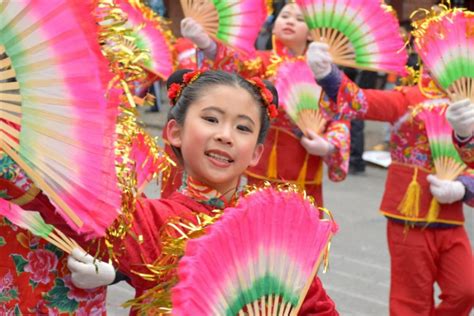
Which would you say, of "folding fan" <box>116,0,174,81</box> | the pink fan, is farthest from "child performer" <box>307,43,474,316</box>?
the pink fan

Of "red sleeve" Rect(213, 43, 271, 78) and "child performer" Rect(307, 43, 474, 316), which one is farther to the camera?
"red sleeve" Rect(213, 43, 271, 78)

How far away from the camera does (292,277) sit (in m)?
1.95

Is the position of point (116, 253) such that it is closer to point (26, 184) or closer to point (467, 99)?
point (26, 184)

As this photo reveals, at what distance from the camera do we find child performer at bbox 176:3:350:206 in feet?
16.0

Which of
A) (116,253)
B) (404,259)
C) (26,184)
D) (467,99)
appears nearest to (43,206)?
(26,184)

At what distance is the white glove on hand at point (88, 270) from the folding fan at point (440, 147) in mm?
2249

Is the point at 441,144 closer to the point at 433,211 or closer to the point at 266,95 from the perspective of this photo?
the point at 433,211

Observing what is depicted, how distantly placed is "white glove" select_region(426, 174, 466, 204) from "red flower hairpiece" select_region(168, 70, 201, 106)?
6.37ft

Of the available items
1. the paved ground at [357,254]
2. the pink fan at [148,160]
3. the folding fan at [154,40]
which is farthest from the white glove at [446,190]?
the folding fan at [154,40]

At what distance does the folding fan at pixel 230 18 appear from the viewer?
5062 millimetres

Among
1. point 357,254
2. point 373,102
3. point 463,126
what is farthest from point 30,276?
point 357,254

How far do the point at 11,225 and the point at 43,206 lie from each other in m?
0.30

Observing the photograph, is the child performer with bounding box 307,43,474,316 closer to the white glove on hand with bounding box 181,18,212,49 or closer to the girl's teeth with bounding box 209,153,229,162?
the white glove on hand with bounding box 181,18,212,49

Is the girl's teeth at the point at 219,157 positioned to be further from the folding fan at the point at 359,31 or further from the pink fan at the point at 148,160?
the folding fan at the point at 359,31
